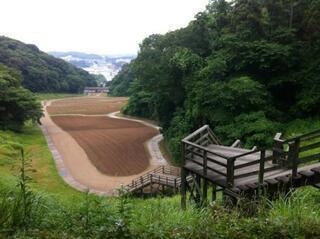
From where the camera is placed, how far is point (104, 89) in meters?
141

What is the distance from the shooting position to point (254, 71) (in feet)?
91.2

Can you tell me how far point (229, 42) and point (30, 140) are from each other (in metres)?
23.9

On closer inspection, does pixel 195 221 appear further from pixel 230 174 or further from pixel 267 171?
pixel 267 171

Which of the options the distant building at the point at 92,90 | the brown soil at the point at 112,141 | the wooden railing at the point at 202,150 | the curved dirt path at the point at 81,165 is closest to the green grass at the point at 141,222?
the wooden railing at the point at 202,150

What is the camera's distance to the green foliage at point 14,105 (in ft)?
140

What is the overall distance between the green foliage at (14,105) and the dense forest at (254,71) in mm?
18047

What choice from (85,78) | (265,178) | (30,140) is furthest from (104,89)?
(265,178)

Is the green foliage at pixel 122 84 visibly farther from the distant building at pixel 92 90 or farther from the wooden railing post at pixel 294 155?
the wooden railing post at pixel 294 155

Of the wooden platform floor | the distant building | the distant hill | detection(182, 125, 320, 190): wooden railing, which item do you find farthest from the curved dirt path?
the distant building

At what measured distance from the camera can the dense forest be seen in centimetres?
2427

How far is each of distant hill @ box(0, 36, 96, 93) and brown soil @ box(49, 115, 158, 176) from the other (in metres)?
32.3

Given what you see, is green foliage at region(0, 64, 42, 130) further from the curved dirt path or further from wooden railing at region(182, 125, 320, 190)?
wooden railing at region(182, 125, 320, 190)

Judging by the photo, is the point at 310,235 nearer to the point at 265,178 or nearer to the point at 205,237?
the point at 205,237

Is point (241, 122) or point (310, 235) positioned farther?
point (241, 122)
